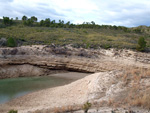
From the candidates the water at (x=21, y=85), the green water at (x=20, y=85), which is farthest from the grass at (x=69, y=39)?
the green water at (x=20, y=85)

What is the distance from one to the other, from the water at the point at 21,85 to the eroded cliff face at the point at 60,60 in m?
1.62

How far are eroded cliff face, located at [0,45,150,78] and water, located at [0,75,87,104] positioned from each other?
Answer: 1615 millimetres

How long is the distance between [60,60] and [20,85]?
7.26 meters

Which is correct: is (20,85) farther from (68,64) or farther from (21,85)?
(68,64)

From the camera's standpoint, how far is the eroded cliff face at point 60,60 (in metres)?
21.2

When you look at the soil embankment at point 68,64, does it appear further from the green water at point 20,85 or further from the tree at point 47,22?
the tree at point 47,22

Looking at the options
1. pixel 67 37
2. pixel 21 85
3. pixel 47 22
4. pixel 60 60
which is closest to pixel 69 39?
pixel 67 37

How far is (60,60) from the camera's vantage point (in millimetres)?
23016

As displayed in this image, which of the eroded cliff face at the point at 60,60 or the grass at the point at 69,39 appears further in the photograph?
the grass at the point at 69,39

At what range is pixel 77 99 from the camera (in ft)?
36.6

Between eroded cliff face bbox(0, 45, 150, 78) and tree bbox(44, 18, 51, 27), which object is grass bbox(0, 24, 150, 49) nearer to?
eroded cliff face bbox(0, 45, 150, 78)

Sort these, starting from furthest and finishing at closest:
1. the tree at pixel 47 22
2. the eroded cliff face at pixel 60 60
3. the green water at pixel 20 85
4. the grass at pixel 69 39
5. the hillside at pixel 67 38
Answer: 1. the tree at pixel 47 22
2. the grass at pixel 69 39
3. the hillside at pixel 67 38
4. the eroded cliff face at pixel 60 60
5. the green water at pixel 20 85

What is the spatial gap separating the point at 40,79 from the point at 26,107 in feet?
31.2

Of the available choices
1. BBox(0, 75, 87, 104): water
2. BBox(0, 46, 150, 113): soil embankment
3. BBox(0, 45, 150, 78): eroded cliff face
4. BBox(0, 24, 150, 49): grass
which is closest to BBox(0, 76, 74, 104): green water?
BBox(0, 75, 87, 104): water
